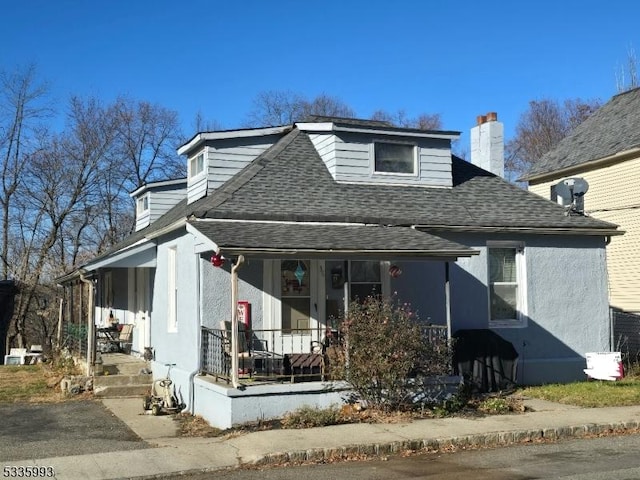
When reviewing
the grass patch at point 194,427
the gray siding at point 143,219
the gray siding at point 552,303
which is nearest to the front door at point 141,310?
the gray siding at point 143,219

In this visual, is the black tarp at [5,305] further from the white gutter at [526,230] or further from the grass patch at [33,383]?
the white gutter at [526,230]

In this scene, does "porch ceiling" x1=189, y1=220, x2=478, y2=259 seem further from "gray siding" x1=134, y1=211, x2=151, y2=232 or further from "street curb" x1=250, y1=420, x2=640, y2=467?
"gray siding" x1=134, y1=211, x2=151, y2=232

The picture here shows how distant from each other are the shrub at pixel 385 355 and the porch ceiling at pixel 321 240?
0.95 m

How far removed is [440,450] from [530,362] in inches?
226

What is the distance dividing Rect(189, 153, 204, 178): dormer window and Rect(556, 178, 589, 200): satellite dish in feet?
26.1

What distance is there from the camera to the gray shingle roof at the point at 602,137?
69.6 ft

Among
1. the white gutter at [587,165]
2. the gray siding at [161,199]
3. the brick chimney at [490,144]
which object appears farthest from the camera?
the white gutter at [587,165]

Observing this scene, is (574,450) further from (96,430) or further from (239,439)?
(96,430)

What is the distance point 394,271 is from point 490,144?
712 cm

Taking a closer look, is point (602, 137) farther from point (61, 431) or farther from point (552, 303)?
point (61, 431)

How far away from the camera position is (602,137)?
74.1 ft

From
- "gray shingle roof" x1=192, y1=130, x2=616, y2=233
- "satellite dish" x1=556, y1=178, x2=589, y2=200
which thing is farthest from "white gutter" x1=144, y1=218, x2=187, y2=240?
"satellite dish" x1=556, y1=178, x2=589, y2=200

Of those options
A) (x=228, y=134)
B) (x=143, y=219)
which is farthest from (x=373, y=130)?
(x=143, y=219)

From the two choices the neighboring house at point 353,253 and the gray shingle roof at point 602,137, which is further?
the gray shingle roof at point 602,137
